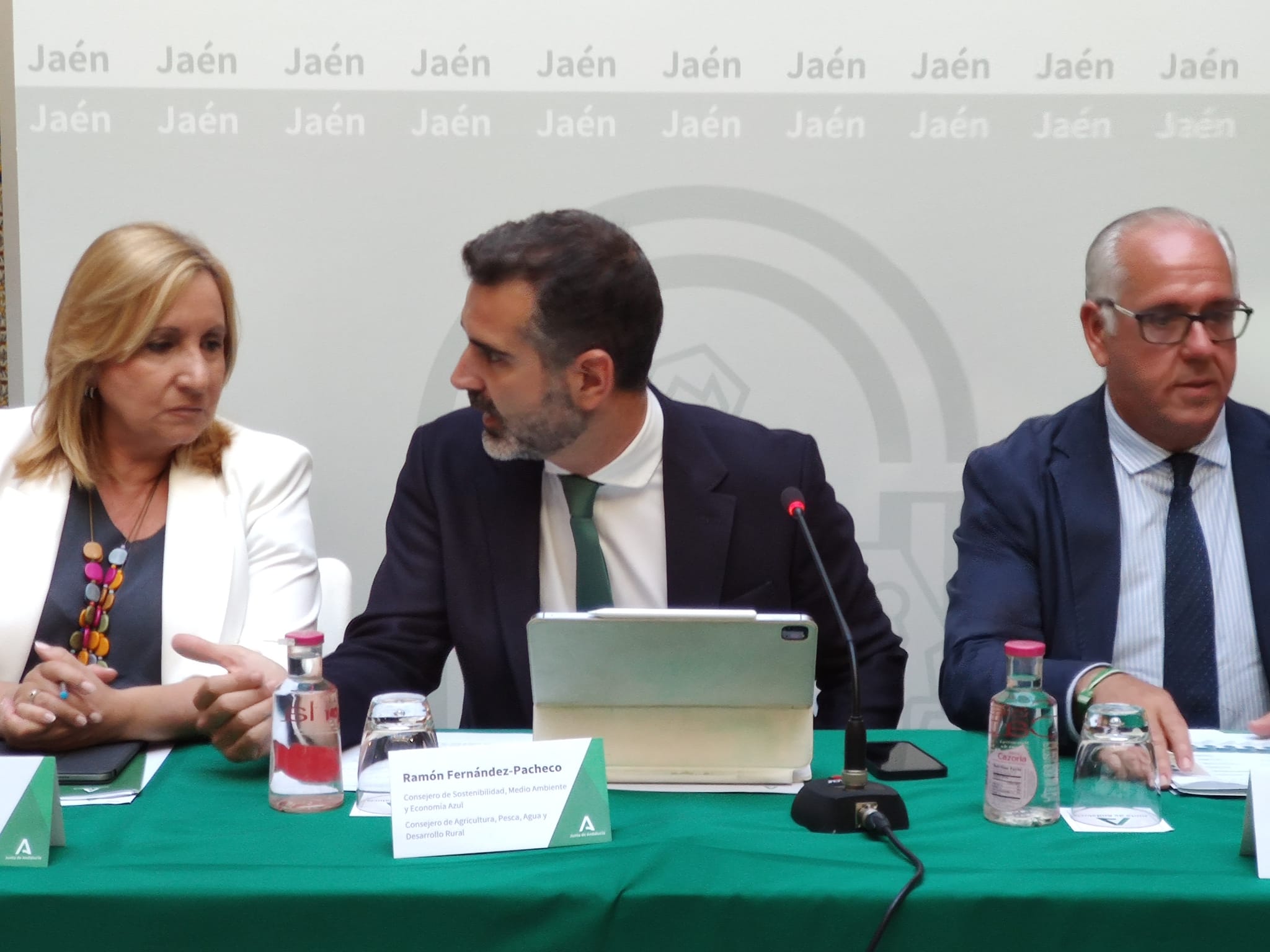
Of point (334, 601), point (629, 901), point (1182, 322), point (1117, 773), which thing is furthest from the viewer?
point (334, 601)

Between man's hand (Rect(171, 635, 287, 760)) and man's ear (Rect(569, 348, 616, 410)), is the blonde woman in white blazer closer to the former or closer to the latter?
man's hand (Rect(171, 635, 287, 760))

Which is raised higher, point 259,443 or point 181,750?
point 259,443

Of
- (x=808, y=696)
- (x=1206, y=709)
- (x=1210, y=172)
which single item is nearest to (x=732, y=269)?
(x=1210, y=172)

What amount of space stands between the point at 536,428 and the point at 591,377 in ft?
0.42

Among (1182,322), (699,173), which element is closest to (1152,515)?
(1182,322)

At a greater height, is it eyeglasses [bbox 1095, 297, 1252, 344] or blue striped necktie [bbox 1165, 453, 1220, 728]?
eyeglasses [bbox 1095, 297, 1252, 344]

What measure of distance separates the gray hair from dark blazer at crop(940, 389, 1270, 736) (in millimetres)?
183

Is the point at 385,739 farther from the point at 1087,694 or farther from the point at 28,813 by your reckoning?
the point at 1087,694

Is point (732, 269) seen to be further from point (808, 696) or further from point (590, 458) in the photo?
point (808, 696)

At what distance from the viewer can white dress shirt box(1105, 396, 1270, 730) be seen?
6.88ft

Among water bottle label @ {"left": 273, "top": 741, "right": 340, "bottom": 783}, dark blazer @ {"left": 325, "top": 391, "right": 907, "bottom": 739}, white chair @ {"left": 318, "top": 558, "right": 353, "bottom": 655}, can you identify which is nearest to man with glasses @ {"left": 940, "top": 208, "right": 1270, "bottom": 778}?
dark blazer @ {"left": 325, "top": 391, "right": 907, "bottom": 739}

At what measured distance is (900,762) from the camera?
64.2 inches

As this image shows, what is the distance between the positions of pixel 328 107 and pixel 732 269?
970 mm

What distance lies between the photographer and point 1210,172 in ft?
9.39
